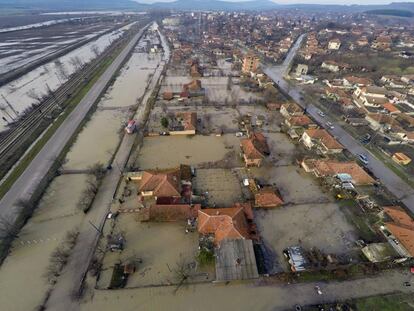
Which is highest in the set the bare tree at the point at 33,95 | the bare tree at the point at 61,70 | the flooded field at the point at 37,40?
the bare tree at the point at 33,95

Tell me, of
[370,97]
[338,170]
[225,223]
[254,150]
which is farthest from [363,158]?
[225,223]

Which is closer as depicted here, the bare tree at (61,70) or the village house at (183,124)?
the village house at (183,124)

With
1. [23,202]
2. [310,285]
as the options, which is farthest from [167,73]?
[310,285]

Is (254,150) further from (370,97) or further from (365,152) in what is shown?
(370,97)

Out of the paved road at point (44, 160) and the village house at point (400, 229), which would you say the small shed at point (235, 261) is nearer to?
the village house at point (400, 229)

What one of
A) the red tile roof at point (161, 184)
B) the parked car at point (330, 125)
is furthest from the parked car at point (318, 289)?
the parked car at point (330, 125)

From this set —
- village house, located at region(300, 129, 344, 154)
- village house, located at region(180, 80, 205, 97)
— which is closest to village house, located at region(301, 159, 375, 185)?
village house, located at region(300, 129, 344, 154)

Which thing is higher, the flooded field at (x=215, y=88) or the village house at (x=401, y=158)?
the village house at (x=401, y=158)
